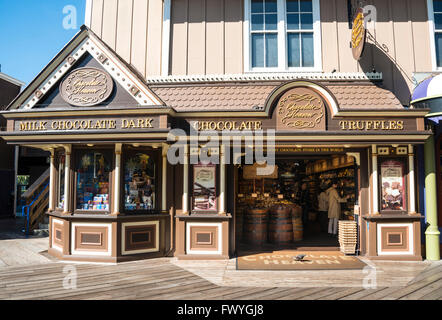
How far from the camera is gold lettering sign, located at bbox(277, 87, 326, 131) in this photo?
8031mm

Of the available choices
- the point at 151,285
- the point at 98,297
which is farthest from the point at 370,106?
the point at 98,297

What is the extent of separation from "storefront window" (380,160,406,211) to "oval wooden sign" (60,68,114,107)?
7150 millimetres

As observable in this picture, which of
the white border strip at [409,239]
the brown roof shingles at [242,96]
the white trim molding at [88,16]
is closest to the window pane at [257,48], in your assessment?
the brown roof shingles at [242,96]

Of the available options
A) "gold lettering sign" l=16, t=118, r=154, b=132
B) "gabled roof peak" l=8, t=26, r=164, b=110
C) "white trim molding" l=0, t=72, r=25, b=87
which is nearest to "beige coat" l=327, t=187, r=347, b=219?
"gold lettering sign" l=16, t=118, r=154, b=132

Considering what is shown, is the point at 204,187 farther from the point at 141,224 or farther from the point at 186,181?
the point at 141,224

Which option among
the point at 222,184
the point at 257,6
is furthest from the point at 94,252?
the point at 257,6

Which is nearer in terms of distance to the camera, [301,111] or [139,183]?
[301,111]

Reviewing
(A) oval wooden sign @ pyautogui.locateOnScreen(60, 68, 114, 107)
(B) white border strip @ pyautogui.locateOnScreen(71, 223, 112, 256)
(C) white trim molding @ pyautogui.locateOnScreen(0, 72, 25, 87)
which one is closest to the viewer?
(B) white border strip @ pyautogui.locateOnScreen(71, 223, 112, 256)

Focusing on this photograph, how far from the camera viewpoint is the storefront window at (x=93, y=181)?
8305 mm

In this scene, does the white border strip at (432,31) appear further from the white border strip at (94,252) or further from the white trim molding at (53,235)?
the white trim molding at (53,235)

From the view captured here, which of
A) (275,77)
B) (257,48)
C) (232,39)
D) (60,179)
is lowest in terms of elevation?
(60,179)

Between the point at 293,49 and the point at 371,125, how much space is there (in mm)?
3379

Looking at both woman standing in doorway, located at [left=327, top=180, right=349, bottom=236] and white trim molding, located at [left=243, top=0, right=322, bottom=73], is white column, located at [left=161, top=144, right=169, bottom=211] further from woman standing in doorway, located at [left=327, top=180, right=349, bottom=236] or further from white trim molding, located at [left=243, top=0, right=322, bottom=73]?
woman standing in doorway, located at [left=327, top=180, right=349, bottom=236]

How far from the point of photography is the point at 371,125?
8.03 metres
